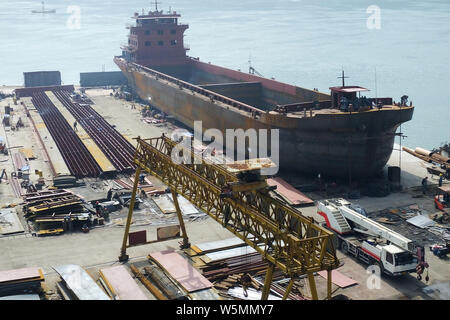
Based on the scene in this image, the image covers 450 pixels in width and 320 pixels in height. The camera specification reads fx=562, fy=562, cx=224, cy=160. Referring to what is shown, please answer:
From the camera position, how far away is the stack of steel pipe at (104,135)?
4347 cm

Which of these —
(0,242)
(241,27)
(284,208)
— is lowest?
(0,242)

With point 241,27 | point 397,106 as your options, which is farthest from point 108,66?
point 397,106

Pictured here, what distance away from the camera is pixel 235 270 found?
80.3 feet

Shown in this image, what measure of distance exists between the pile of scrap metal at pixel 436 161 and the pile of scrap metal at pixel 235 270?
1946 centimetres

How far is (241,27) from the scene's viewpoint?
18112cm

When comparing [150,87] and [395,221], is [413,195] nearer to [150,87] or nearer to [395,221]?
[395,221]

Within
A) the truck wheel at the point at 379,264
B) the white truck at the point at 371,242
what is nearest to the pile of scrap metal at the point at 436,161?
the white truck at the point at 371,242

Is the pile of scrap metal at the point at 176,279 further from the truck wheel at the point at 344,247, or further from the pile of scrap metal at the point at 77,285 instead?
the truck wheel at the point at 344,247

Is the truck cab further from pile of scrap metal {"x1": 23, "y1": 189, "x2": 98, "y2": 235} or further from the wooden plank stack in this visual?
pile of scrap metal {"x1": 23, "y1": 189, "x2": 98, "y2": 235}

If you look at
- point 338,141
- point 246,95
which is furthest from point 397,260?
point 246,95

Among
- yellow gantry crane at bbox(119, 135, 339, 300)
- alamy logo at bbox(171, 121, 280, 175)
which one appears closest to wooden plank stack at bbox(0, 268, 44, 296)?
yellow gantry crane at bbox(119, 135, 339, 300)

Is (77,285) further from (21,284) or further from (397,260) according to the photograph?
(397,260)

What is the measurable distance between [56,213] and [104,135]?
21.7m

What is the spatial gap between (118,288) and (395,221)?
16558 millimetres
